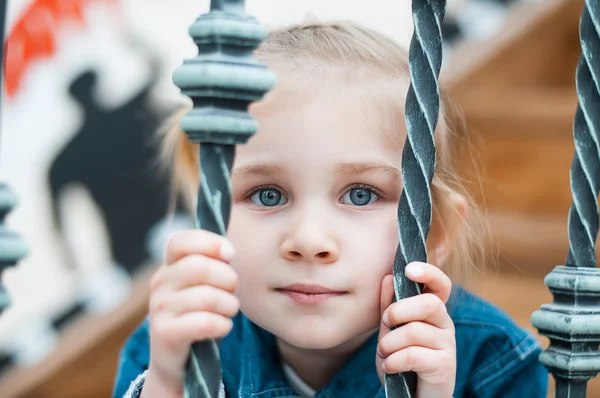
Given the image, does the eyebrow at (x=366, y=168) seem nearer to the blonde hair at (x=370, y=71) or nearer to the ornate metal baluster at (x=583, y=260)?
the blonde hair at (x=370, y=71)

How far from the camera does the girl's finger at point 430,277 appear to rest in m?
0.81

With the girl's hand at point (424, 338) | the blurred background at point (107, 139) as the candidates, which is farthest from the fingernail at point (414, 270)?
the blurred background at point (107, 139)

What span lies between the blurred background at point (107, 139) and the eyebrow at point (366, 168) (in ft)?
3.97

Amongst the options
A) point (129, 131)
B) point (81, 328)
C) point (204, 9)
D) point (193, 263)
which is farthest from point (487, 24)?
point (193, 263)

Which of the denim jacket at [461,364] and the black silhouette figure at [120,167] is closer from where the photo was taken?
the denim jacket at [461,364]

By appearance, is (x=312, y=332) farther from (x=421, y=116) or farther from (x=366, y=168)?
(x=421, y=116)

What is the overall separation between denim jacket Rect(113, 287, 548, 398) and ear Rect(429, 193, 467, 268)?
0.12m

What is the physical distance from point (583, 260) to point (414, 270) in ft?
0.56

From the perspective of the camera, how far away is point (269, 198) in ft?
3.25

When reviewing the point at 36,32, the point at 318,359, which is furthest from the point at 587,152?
the point at 36,32

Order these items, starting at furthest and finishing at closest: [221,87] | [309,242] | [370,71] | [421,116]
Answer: [370,71] < [309,242] < [421,116] < [221,87]

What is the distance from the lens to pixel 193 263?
28.7 inches

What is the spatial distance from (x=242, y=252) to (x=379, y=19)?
76.0 inches

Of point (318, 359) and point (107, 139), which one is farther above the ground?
point (107, 139)
